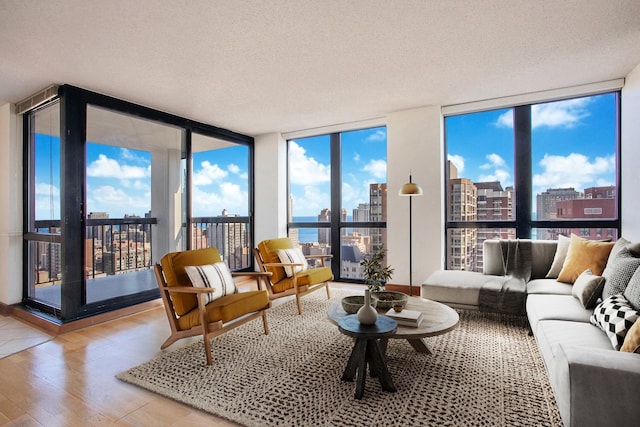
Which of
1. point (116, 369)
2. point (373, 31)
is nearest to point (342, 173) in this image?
point (373, 31)

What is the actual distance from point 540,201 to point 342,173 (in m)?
2.79

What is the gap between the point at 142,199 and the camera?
453 centimetres

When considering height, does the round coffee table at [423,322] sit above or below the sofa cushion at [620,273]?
below

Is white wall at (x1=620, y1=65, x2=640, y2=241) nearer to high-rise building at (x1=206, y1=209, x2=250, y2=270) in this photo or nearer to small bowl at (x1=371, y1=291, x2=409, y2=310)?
small bowl at (x1=371, y1=291, x2=409, y2=310)

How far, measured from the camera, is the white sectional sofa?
1.49m

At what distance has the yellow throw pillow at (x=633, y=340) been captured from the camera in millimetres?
1638

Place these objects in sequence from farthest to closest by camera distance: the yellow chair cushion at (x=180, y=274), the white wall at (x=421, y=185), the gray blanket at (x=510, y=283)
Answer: the white wall at (x=421, y=185) → the gray blanket at (x=510, y=283) → the yellow chair cushion at (x=180, y=274)

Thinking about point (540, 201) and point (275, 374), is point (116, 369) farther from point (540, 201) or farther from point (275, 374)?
point (540, 201)

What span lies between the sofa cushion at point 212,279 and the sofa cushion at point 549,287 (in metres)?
2.78

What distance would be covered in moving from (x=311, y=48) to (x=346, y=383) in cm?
261

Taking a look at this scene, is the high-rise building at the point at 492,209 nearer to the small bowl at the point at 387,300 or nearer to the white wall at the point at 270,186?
the small bowl at the point at 387,300

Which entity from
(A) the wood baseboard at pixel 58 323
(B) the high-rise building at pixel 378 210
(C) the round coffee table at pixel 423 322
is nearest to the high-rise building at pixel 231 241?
(A) the wood baseboard at pixel 58 323

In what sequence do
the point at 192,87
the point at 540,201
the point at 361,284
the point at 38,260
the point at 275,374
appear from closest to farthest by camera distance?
the point at 275,374 → the point at 192,87 → the point at 38,260 → the point at 540,201 → the point at 361,284

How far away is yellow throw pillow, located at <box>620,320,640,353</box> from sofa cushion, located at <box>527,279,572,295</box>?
1.43 meters
